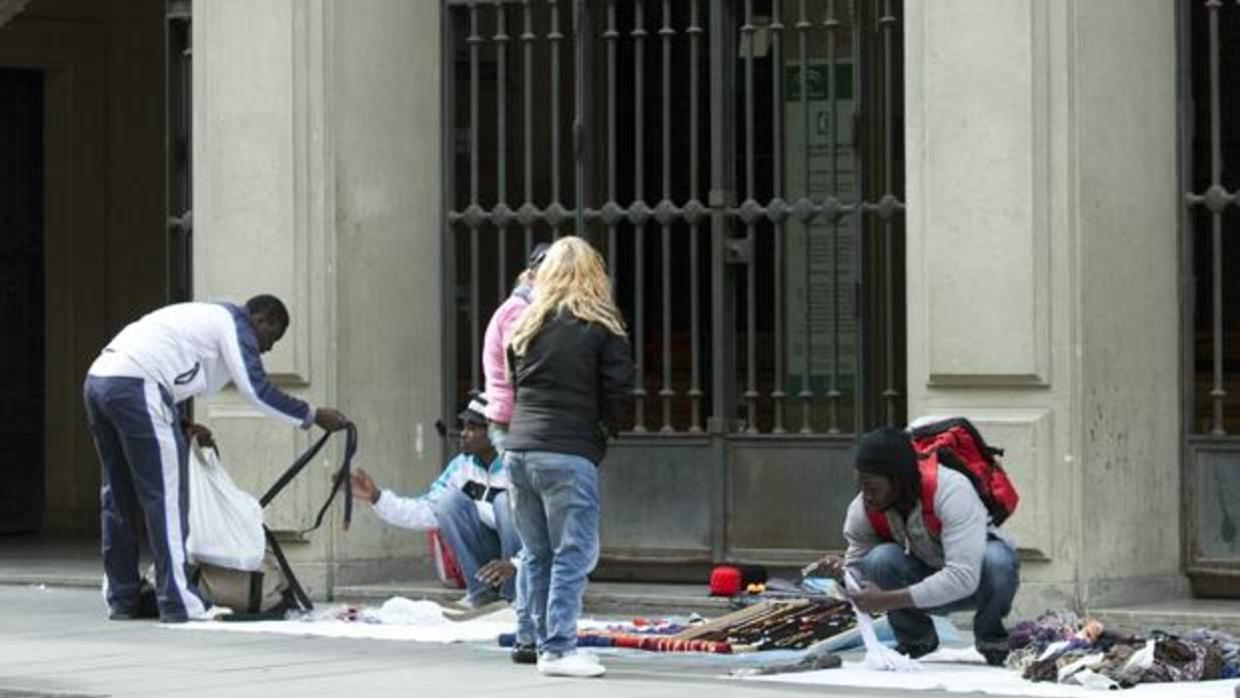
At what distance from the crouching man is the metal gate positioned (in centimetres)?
249

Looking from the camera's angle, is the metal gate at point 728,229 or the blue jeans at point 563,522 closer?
the blue jeans at point 563,522

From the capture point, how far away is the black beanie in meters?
10.9

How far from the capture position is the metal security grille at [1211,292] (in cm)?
1318

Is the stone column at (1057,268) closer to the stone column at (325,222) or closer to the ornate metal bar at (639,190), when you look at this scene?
the ornate metal bar at (639,190)

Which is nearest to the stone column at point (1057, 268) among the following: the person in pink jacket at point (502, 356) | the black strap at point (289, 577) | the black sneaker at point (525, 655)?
the person in pink jacket at point (502, 356)

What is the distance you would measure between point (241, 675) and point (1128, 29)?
492 centimetres

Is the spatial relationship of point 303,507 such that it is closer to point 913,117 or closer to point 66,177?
point 913,117

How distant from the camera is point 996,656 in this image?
1160 cm

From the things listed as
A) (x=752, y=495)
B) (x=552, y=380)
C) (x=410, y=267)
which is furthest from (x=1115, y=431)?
(x=410, y=267)

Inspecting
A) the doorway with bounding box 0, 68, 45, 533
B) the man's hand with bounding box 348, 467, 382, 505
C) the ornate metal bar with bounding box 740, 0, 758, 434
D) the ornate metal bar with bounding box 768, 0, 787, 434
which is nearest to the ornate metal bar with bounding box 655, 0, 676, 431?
the ornate metal bar with bounding box 740, 0, 758, 434

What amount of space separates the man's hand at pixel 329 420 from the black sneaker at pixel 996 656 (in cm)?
350

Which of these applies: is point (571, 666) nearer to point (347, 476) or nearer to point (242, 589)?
point (347, 476)

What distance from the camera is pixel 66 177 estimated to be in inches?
779

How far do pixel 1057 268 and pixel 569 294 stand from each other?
2573mm
